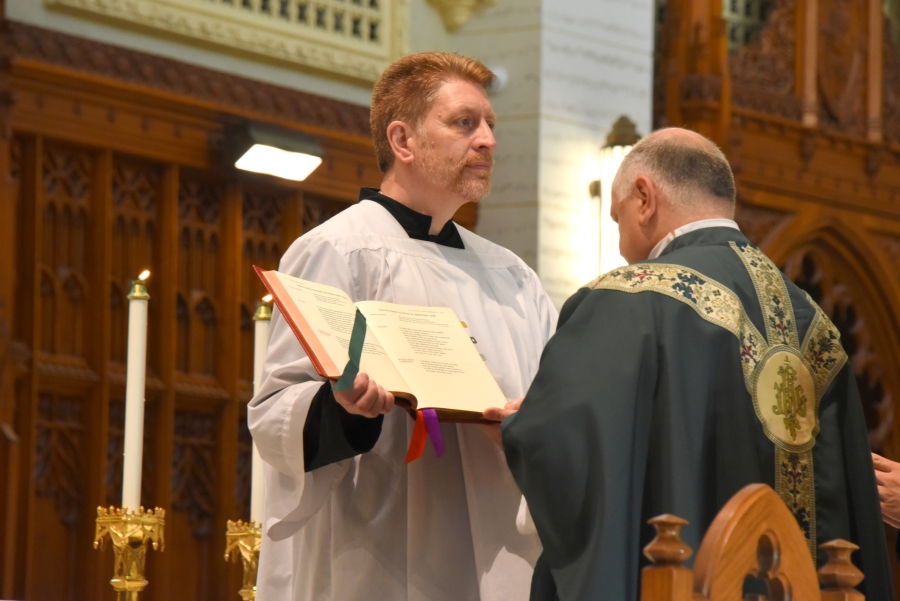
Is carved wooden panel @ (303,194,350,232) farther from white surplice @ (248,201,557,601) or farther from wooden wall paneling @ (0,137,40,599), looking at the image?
white surplice @ (248,201,557,601)

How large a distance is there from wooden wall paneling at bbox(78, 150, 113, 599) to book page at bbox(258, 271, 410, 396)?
304 cm

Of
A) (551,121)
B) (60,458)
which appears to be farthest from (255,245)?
(551,121)

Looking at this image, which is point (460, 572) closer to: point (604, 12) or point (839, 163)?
point (604, 12)

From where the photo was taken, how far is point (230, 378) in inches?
251

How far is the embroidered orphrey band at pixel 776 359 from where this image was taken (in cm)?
306

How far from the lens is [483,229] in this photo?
7.34 metres

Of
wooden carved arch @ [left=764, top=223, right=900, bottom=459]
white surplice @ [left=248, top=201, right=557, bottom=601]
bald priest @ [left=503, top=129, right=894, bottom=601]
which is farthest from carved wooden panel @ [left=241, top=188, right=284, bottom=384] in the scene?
bald priest @ [left=503, top=129, right=894, bottom=601]

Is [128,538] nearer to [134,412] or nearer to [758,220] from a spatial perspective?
[134,412]

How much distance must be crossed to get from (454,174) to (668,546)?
5.24 feet

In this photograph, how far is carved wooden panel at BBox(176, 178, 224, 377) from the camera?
6.30 metres

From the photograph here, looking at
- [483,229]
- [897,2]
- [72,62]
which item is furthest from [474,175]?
[897,2]

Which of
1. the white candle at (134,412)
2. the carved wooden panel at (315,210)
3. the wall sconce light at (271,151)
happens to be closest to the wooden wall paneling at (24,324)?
the wall sconce light at (271,151)

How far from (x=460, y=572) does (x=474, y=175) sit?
0.94 metres

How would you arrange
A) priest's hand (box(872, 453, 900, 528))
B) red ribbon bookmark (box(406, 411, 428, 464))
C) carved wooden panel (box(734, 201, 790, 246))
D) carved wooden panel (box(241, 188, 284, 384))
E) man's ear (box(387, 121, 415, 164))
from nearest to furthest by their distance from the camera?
red ribbon bookmark (box(406, 411, 428, 464)) → priest's hand (box(872, 453, 900, 528)) → man's ear (box(387, 121, 415, 164)) → carved wooden panel (box(241, 188, 284, 384)) → carved wooden panel (box(734, 201, 790, 246))
